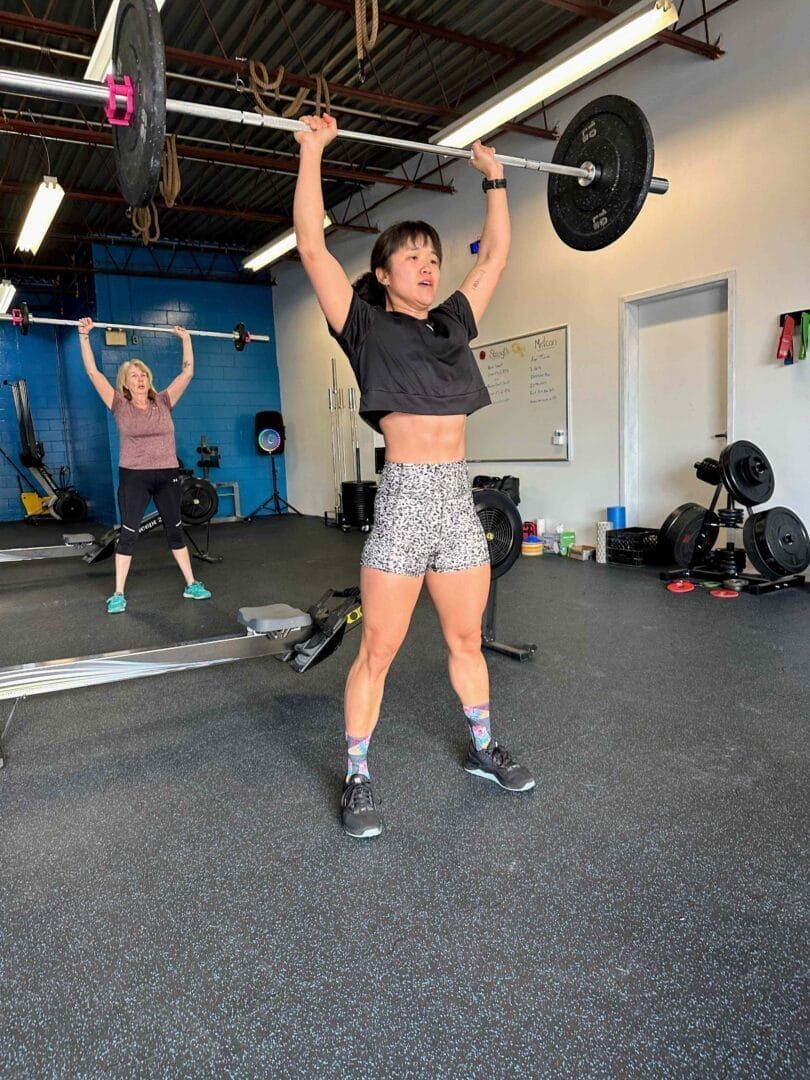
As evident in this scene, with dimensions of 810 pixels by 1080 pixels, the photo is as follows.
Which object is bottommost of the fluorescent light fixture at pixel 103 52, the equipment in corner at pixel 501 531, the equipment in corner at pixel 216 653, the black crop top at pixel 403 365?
the equipment in corner at pixel 216 653

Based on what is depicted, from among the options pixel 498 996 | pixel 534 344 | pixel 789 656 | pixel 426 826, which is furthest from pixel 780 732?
pixel 534 344

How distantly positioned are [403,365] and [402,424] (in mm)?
137

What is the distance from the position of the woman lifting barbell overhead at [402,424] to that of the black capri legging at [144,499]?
2685 millimetres

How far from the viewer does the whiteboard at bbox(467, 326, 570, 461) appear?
576 centimetres

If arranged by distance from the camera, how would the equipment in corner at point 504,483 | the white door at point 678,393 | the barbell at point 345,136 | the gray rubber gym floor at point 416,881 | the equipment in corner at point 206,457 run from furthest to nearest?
the equipment in corner at point 206,457 < the equipment in corner at point 504,483 < the white door at point 678,393 < the barbell at point 345,136 < the gray rubber gym floor at point 416,881

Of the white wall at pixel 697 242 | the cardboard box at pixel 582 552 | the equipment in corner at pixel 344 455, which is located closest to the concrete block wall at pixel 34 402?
the equipment in corner at pixel 344 455

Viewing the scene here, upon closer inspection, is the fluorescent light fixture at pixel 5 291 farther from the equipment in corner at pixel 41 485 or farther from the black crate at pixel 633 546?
the black crate at pixel 633 546

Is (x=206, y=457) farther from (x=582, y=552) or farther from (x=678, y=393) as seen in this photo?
(x=678, y=393)

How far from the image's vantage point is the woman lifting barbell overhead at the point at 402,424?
1.57 meters

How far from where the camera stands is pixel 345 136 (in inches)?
70.0

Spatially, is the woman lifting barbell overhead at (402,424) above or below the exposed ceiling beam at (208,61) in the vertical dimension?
below

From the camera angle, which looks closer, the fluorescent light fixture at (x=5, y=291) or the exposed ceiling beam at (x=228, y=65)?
the exposed ceiling beam at (x=228, y=65)

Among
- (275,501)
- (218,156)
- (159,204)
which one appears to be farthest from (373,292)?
(275,501)

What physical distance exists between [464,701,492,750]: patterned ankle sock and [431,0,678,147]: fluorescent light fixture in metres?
3.73
